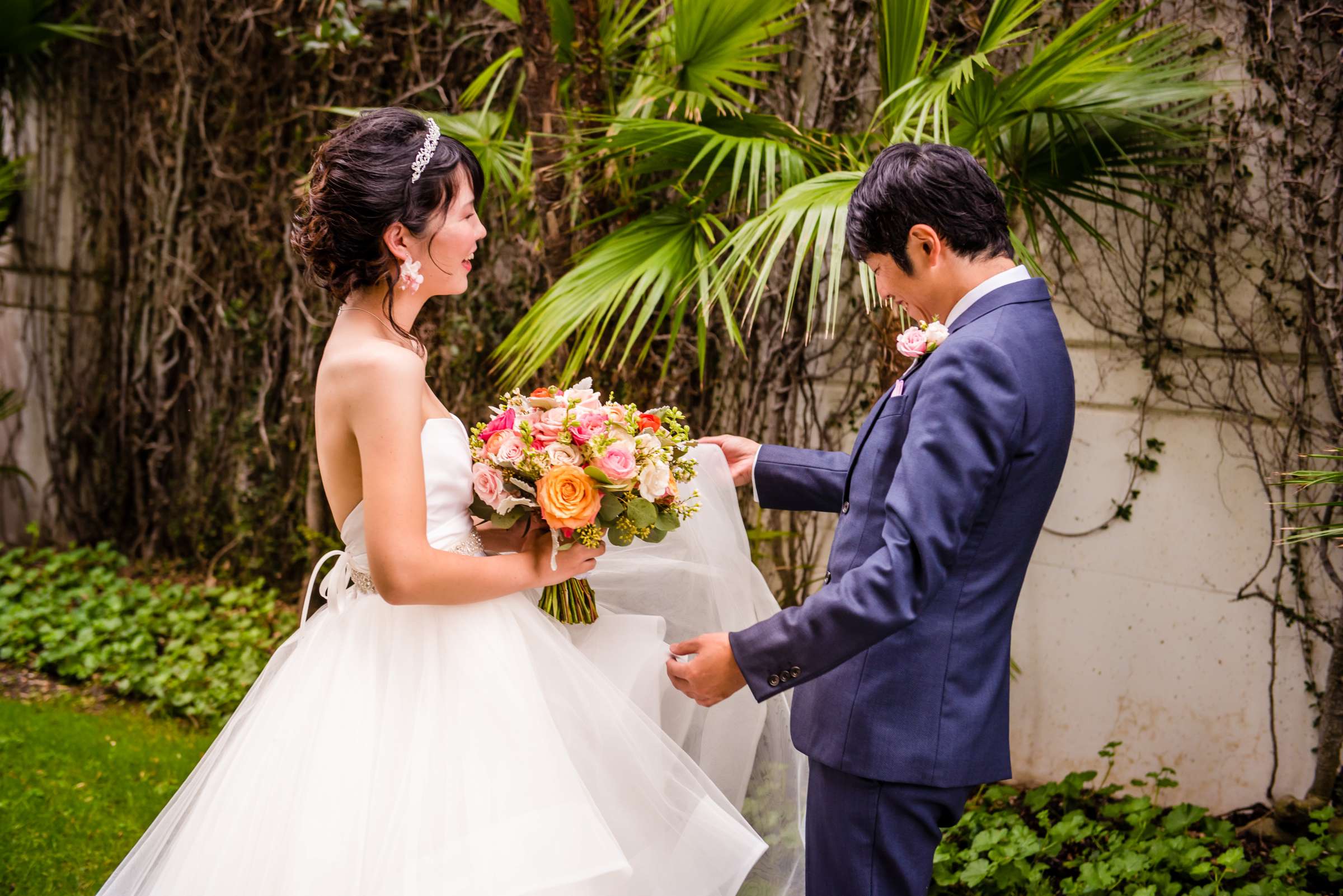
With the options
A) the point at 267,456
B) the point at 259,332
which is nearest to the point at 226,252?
the point at 259,332

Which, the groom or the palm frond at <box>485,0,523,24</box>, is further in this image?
the palm frond at <box>485,0,523,24</box>

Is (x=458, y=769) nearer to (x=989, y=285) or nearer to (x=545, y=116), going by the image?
(x=989, y=285)

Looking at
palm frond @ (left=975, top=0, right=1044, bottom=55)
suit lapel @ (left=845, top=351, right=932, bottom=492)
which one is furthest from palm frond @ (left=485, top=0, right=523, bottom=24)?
suit lapel @ (left=845, top=351, right=932, bottom=492)

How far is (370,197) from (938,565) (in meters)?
1.23

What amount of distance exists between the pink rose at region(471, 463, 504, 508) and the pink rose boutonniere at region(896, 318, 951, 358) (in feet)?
2.54

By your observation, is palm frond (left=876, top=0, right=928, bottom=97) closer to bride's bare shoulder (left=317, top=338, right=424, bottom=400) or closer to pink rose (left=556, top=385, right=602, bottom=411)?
pink rose (left=556, top=385, right=602, bottom=411)

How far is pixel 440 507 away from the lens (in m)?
1.95

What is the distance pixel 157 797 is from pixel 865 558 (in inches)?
121

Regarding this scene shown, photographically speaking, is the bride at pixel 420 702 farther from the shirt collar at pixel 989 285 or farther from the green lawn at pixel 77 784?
the green lawn at pixel 77 784

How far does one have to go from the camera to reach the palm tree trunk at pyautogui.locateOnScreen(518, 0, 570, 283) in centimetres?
337

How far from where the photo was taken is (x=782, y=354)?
421 cm

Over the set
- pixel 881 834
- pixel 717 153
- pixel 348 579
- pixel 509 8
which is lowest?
pixel 881 834

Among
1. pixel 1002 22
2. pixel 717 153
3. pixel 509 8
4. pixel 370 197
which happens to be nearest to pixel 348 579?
pixel 370 197

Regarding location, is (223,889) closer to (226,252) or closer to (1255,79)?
(1255,79)
